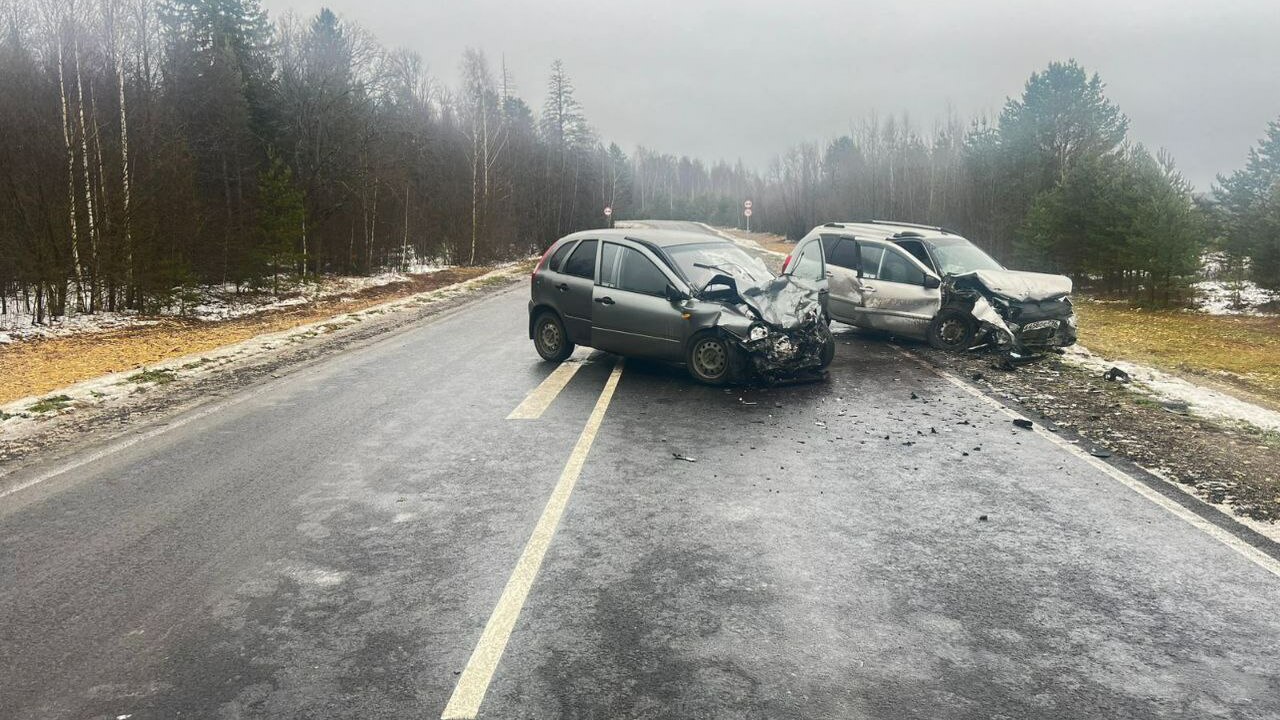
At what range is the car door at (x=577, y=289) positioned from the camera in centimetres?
1055

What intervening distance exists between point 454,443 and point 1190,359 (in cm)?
1294

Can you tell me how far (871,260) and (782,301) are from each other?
12.4 ft

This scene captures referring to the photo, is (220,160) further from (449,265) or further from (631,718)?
(631,718)

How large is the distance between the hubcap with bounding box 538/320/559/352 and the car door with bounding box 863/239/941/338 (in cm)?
515

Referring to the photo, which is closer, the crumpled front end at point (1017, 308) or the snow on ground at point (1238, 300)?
the crumpled front end at point (1017, 308)

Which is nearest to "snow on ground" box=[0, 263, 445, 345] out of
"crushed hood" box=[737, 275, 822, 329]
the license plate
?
"crushed hood" box=[737, 275, 822, 329]

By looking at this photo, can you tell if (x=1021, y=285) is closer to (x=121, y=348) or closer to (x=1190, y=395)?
(x=1190, y=395)

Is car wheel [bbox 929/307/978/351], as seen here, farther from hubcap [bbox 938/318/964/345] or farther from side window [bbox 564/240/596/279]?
side window [bbox 564/240/596/279]

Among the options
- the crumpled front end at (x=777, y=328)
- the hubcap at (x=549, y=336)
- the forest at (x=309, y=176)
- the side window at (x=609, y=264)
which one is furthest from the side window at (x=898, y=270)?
the forest at (x=309, y=176)

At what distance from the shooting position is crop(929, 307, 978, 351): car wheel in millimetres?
11852

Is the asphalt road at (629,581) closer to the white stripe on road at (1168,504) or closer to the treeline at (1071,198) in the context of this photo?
the white stripe on road at (1168,504)

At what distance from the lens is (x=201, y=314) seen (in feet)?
66.8

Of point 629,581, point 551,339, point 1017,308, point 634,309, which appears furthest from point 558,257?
point 629,581

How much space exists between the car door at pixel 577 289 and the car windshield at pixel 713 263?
114 centimetres
